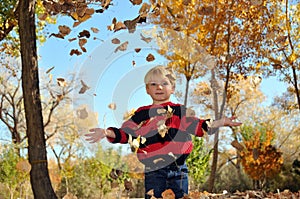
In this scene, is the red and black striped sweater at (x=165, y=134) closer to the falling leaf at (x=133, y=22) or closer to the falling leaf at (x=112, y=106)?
the falling leaf at (x=112, y=106)

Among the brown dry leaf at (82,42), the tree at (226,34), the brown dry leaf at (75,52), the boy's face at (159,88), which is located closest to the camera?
the boy's face at (159,88)

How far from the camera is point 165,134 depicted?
2727mm

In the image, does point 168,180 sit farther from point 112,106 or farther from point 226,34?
point 226,34

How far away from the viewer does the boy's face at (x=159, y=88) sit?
2900 mm

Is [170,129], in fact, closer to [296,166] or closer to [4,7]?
[4,7]

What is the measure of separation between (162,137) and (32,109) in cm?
146

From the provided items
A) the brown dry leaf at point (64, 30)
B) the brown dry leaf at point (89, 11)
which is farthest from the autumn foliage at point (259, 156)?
the brown dry leaf at point (89, 11)

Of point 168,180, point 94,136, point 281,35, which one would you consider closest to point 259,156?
point 281,35

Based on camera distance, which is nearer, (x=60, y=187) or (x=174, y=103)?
(x=174, y=103)

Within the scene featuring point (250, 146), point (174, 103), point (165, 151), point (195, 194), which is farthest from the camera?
point (250, 146)

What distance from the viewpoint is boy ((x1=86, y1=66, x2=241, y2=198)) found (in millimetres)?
2709

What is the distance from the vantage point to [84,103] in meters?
3.00

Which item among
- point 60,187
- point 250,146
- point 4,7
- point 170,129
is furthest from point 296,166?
point 170,129

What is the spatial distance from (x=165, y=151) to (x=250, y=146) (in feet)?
23.8
